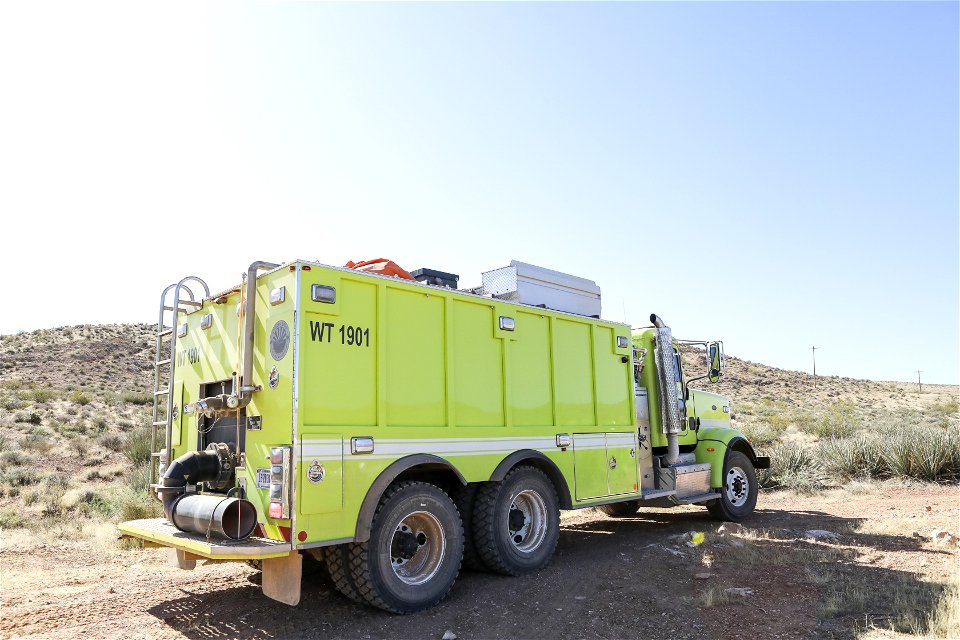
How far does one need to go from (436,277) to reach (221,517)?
333 cm

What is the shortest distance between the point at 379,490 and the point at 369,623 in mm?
1133

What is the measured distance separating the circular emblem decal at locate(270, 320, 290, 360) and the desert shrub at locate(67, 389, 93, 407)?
2598 cm

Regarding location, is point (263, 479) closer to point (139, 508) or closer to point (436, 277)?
point (436, 277)

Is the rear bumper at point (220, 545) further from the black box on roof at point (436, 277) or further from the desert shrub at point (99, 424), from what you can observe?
the desert shrub at point (99, 424)

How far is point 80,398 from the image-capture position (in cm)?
2781

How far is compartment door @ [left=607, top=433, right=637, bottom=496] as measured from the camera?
28.8 ft

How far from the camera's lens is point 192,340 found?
7371mm

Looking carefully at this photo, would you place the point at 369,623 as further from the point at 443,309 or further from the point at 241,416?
the point at 443,309

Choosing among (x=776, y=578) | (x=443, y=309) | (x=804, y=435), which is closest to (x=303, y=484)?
(x=443, y=309)

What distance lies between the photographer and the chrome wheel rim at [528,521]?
297 inches

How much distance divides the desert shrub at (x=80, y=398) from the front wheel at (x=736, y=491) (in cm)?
2605

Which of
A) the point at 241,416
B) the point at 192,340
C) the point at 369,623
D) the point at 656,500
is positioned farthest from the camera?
the point at 656,500

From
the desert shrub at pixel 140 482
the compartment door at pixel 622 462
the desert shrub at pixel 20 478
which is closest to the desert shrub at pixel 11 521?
the desert shrub at pixel 140 482

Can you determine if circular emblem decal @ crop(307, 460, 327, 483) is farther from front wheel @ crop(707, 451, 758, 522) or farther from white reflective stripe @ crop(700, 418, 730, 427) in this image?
white reflective stripe @ crop(700, 418, 730, 427)
